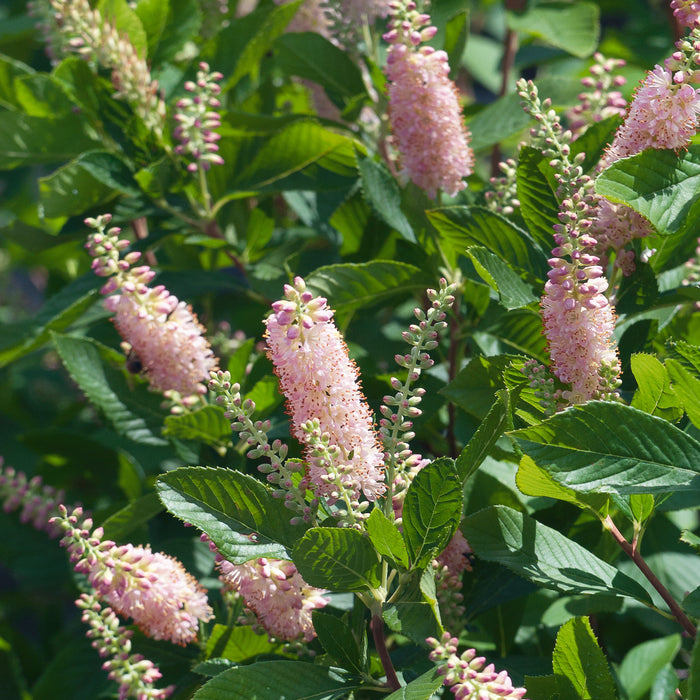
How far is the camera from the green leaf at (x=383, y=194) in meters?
1.51

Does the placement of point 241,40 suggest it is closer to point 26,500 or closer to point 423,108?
point 423,108

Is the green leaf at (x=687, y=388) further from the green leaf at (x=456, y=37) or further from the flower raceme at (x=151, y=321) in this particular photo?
the green leaf at (x=456, y=37)

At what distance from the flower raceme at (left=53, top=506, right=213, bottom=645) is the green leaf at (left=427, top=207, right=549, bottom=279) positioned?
70 centimetres

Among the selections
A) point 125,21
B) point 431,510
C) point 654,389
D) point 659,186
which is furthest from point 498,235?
point 125,21

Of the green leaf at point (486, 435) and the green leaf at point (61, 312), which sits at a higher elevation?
the green leaf at point (486, 435)

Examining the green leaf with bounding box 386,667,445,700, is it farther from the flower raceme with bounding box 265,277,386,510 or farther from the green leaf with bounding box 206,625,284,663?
the green leaf with bounding box 206,625,284,663

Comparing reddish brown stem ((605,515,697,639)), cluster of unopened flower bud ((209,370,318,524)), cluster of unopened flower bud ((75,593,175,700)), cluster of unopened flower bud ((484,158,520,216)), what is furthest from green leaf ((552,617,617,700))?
cluster of unopened flower bud ((484,158,520,216))

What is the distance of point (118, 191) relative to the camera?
1.84 m

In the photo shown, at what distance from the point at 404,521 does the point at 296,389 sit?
A: 0.22 metres

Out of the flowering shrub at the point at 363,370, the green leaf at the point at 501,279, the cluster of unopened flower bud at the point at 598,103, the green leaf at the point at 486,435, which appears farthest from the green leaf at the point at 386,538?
the cluster of unopened flower bud at the point at 598,103

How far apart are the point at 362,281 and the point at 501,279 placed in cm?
33

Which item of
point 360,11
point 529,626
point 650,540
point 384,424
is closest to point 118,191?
point 360,11

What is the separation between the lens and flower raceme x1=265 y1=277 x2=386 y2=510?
1044 mm

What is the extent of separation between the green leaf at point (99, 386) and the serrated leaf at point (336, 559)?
2.18 feet
